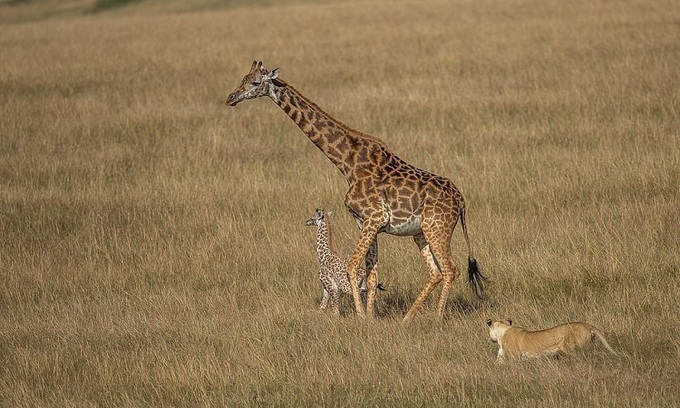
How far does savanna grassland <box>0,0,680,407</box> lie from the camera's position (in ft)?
24.2

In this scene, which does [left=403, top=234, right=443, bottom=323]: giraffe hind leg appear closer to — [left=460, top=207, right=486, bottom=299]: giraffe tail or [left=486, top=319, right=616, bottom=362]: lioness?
[left=460, top=207, right=486, bottom=299]: giraffe tail

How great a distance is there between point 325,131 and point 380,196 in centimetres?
84

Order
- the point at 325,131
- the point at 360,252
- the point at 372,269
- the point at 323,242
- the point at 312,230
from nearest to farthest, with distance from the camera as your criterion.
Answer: the point at 360,252
the point at 372,269
the point at 325,131
the point at 323,242
the point at 312,230

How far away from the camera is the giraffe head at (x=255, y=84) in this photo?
895cm

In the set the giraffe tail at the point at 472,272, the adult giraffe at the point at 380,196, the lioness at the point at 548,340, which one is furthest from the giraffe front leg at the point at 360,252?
the lioness at the point at 548,340

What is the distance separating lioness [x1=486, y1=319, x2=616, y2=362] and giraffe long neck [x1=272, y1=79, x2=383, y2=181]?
2213 mm

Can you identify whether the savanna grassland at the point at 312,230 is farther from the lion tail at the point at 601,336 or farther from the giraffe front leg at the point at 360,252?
the giraffe front leg at the point at 360,252

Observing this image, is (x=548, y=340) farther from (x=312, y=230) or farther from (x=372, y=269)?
(x=312, y=230)

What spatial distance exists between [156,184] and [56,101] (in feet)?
18.8

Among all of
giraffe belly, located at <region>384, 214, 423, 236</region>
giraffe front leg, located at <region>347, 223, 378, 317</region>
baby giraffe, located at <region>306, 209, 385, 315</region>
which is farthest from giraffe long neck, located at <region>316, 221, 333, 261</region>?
giraffe belly, located at <region>384, 214, 423, 236</region>

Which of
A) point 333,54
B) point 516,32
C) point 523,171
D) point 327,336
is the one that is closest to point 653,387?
point 327,336

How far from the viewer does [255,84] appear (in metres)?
9.02

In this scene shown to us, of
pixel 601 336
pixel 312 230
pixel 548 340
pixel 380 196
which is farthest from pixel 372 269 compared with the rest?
pixel 312 230

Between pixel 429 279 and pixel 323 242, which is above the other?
pixel 323 242
